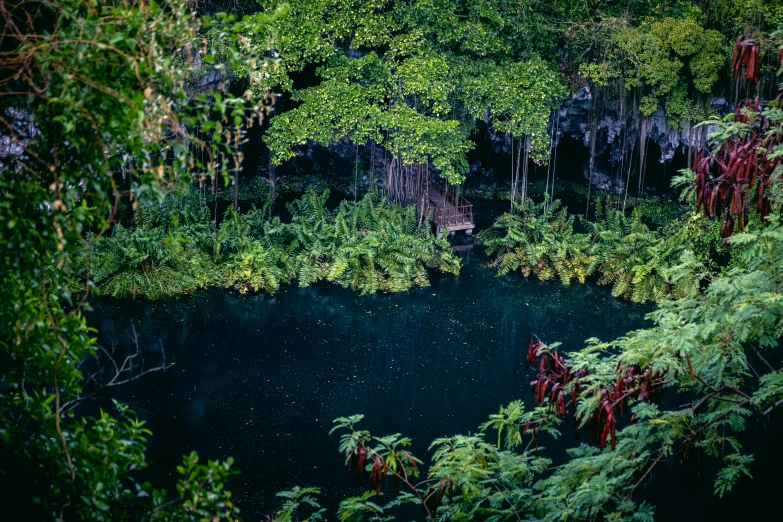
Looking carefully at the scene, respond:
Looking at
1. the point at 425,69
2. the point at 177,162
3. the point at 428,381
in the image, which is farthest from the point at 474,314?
the point at 177,162

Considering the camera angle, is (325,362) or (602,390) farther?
(325,362)

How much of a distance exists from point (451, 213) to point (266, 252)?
553cm

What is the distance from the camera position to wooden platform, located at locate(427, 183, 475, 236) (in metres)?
19.3

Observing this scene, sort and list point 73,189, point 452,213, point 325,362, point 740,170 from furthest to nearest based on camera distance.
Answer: point 452,213
point 325,362
point 740,170
point 73,189

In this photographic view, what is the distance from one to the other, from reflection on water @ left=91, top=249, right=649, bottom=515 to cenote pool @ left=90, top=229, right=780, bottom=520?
0.03 m

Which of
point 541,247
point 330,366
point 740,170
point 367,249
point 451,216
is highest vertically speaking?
point 740,170

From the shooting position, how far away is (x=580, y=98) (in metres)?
20.1

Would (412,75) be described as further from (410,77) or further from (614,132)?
(614,132)

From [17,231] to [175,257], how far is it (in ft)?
39.3

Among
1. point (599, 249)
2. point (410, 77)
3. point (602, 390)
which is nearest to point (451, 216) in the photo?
point (599, 249)

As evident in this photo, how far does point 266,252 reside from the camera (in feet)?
53.9

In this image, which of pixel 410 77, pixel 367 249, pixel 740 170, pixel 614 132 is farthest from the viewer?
pixel 614 132

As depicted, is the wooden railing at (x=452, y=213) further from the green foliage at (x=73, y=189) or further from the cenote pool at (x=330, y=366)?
the green foliage at (x=73, y=189)

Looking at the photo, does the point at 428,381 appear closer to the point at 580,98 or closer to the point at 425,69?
the point at 425,69
